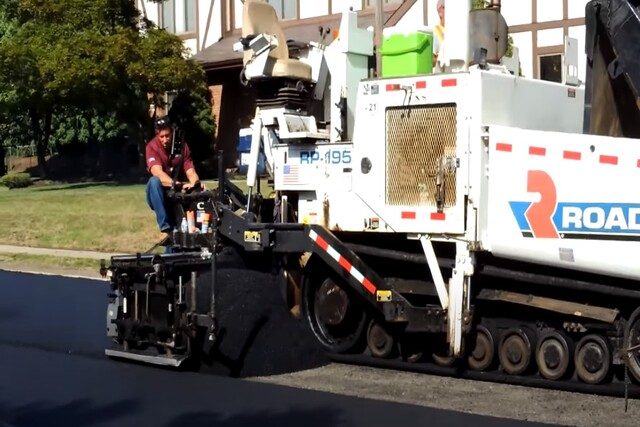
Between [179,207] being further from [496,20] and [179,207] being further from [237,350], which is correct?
[496,20]

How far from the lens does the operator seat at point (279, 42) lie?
9.34 m

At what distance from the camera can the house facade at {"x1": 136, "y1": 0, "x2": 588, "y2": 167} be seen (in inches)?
999

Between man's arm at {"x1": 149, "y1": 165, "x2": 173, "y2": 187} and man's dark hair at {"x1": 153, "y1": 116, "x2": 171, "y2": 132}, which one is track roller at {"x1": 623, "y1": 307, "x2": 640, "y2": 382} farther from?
man's dark hair at {"x1": 153, "y1": 116, "x2": 171, "y2": 132}

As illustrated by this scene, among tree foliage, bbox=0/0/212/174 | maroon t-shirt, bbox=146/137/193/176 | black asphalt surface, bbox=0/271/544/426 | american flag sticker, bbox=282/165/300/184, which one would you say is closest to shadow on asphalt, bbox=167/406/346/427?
black asphalt surface, bbox=0/271/544/426

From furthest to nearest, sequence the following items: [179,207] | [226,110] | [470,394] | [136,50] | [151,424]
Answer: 1. [226,110]
2. [136,50]
3. [179,207]
4. [470,394]
5. [151,424]

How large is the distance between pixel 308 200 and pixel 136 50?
20419mm

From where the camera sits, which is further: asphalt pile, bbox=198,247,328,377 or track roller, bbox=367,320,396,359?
track roller, bbox=367,320,396,359

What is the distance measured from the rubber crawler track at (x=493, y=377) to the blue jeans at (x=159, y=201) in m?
1.98

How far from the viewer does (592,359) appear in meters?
7.61

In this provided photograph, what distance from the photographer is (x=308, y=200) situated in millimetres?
9258

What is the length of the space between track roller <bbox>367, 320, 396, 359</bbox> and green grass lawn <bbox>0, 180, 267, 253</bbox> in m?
10.7

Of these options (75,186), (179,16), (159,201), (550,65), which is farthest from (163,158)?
(179,16)

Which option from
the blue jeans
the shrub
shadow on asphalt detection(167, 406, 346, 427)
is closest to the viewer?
shadow on asphalt detection(167, 406, 346, 427)

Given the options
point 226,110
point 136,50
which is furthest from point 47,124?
point 136,50
